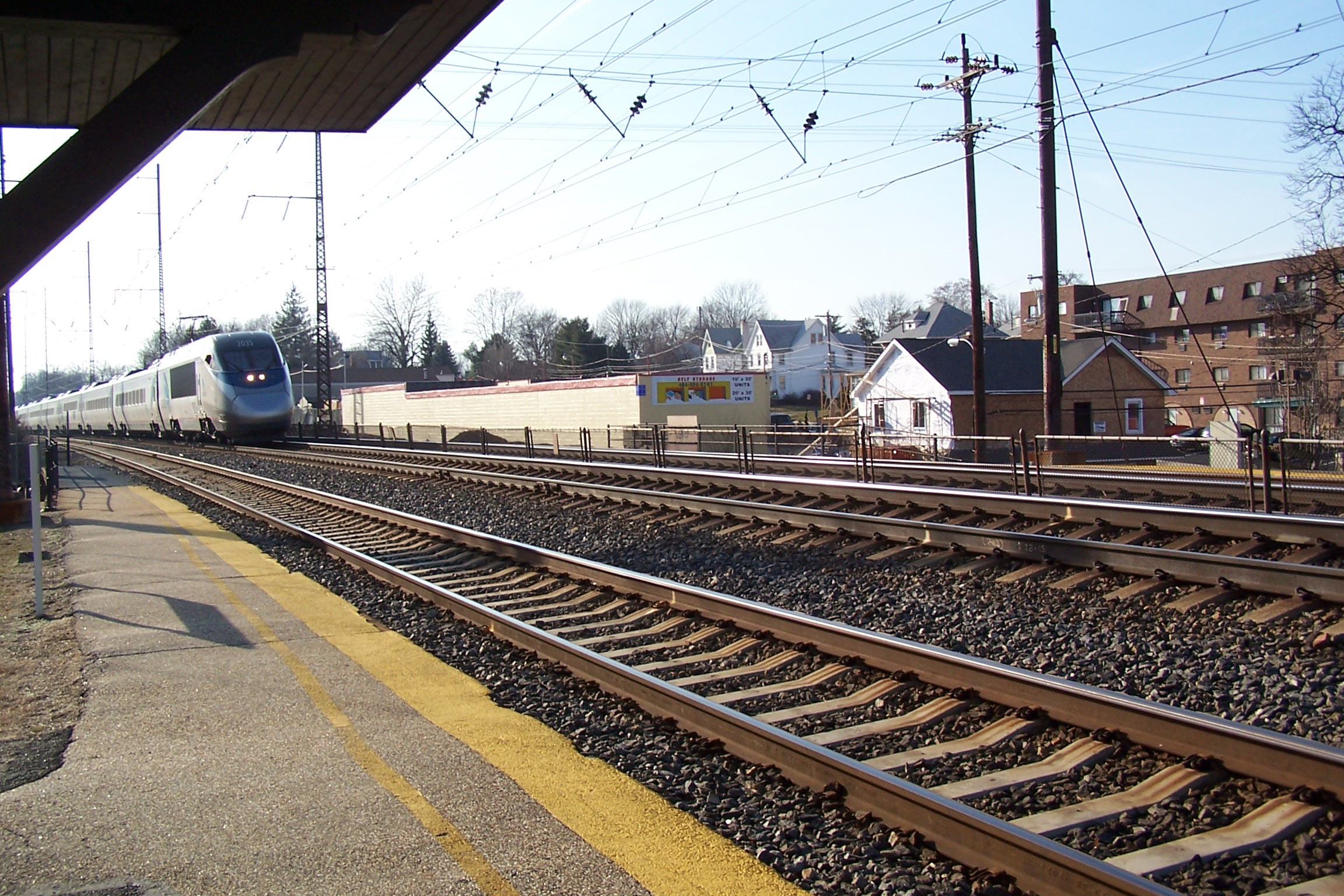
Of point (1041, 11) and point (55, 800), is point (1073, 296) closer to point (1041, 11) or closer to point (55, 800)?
point (1041, 11)

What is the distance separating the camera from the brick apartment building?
47.1 meters

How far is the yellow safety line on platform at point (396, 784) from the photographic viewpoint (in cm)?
399

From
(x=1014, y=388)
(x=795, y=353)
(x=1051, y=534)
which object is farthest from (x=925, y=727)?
(x=795, y=353)

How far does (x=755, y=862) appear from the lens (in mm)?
4117

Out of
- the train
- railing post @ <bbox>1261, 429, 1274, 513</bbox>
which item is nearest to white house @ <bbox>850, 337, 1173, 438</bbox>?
the train

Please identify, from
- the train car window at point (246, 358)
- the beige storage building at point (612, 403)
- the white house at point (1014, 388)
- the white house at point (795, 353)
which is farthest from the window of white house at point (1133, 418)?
the white house at point (795, 353)

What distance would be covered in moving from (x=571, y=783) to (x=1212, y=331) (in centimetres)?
7370

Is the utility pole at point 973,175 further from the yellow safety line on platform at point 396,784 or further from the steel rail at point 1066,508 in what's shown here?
the yellow safety line on platform at point 396,784

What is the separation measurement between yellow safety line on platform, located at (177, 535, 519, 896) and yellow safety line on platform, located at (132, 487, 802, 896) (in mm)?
408

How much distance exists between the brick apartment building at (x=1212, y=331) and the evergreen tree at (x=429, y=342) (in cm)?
6696

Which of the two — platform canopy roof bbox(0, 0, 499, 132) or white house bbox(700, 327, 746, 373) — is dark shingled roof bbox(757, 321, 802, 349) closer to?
white house bbox(700, 327, 746, 373)

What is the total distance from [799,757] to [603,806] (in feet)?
3.02

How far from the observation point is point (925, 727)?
17.7 ft

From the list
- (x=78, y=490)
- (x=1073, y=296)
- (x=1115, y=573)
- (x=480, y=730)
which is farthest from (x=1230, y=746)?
(x=1073, y=296)
